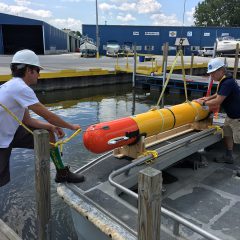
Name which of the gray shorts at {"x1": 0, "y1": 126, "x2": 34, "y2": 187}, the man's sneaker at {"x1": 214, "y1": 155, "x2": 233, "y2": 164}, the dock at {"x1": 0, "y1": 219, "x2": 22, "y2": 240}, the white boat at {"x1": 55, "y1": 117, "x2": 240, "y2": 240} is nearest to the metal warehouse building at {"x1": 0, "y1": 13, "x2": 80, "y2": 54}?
the man's sneaker at {"x1": 214, "y1": 155, "x2": 233, "y2": 164}

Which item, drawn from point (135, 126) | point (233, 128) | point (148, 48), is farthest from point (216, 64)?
point (148, 48)

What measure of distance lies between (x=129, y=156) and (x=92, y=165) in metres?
0.63

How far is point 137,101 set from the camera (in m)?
17.1

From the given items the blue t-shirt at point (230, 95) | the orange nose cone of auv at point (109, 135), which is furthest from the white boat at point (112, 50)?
the orange nose cone of auv at point (109, 135)

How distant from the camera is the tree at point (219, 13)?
7312cm

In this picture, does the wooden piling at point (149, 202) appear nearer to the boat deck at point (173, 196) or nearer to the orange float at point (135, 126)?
the boat deck at point (173, 196)

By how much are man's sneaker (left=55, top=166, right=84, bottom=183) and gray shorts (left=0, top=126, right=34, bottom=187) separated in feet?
1.70

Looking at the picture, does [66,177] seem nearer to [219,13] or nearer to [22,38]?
[22,38]

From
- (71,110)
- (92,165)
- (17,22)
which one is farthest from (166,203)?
(17,22)

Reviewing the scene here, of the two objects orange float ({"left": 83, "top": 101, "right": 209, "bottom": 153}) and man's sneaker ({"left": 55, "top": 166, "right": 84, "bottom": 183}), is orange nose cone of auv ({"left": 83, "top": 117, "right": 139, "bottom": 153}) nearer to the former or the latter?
orange float ({"left": 83, "top": 101, "right": 209, "bottom": 153})

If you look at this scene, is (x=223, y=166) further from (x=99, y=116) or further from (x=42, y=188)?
(x=99, y=116)

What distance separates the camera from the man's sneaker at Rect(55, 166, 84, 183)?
3.79 m

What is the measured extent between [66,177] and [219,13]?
80513mm

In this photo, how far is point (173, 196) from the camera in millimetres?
4781
